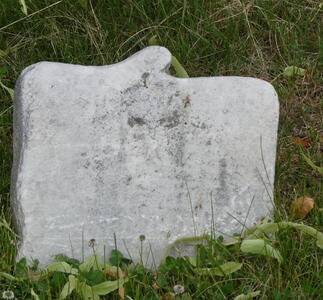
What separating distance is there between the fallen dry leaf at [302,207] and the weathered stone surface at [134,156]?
14cm

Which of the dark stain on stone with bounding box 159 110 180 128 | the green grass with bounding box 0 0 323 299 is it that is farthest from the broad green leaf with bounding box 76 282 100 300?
the green grass with bounding box 0 0 323 299

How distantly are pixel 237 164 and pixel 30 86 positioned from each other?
887 millimetres

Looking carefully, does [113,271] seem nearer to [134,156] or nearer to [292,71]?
[134,156]

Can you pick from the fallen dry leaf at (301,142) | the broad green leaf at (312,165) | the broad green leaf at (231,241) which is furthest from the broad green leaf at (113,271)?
the fallen dry leaf at (301,142)

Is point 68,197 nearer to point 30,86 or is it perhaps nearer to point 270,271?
point 30,86

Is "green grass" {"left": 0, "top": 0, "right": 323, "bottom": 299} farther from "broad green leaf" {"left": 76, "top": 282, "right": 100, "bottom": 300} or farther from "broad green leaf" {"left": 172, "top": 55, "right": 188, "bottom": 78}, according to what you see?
"broad green leaf" {"left": 76, "top": 282, "right": 100, "bottom": 300}

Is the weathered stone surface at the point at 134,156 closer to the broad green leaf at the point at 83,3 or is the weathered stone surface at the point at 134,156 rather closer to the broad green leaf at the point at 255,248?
the broad green leaf at the point at 255,248

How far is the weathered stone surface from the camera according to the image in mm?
2402

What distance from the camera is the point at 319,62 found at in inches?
129

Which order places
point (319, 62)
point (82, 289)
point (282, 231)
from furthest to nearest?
point (319, 62) → point (282, 231) → point (82, 289)

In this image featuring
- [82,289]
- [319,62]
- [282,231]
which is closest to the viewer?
[82,289]

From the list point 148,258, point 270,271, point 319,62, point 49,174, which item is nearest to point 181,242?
point 148,258

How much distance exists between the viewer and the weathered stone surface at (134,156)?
240cm

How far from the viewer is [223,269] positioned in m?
2.29
